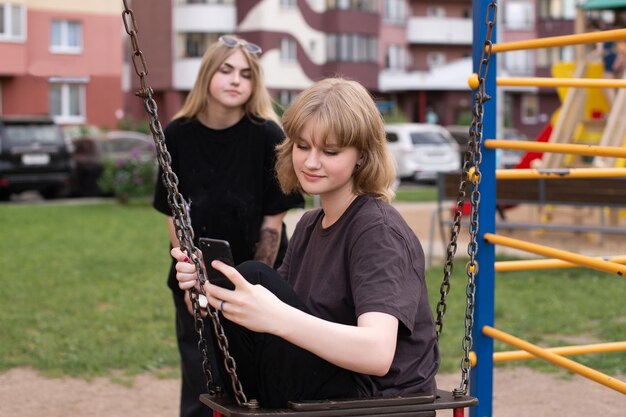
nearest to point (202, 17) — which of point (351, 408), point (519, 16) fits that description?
point (519, 16)

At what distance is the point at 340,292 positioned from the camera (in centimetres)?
269

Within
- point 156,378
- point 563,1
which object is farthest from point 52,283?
point 563,1

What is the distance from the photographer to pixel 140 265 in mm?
10305

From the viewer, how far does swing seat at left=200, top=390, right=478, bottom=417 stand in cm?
253

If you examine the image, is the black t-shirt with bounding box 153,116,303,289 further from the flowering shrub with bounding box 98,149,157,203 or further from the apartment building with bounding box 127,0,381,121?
the apartment building with bounding box 127,0,381,121

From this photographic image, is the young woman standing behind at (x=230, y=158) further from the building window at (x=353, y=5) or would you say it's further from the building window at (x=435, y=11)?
the building window at (x=435, y=11)

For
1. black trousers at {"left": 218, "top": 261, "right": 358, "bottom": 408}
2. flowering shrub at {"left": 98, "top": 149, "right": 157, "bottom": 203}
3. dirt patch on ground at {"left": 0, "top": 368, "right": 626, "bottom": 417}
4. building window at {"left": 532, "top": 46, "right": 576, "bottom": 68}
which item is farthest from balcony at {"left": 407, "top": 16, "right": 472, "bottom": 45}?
black trousers at {"left": 218, "top": 261, "right": 358, "bottom": 408}

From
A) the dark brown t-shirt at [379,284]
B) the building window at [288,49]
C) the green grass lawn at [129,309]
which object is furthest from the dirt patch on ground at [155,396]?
the building window at [288,49]

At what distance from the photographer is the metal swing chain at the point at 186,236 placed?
256 cm

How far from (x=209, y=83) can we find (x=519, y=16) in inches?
2237

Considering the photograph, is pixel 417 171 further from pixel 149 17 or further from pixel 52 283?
pixel 149 17

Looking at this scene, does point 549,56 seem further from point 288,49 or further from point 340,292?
point 340,292

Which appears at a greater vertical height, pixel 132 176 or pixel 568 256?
pixel 568 256

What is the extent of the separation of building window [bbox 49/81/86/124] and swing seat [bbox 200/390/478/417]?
124ft
